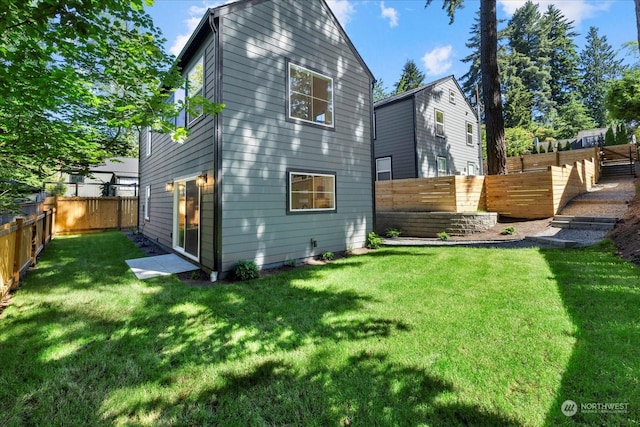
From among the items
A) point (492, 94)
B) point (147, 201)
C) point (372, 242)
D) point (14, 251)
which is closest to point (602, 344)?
point (372, 242)

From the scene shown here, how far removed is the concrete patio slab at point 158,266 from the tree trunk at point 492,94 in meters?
11.1

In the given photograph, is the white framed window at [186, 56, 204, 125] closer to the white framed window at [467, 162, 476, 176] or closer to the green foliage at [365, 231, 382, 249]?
the green foliage at [365, 231, 382, 249]

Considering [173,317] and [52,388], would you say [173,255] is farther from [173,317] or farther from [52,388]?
[52,388]

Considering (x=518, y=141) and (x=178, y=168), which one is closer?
(x=178, y=168)

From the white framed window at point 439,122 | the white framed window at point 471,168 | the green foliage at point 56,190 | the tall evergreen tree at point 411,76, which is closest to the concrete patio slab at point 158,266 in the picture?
the green foliage at point 56,190

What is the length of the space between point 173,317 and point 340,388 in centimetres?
258

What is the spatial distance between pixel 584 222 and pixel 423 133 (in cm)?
777

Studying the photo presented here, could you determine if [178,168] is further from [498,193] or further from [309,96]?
[498,193]

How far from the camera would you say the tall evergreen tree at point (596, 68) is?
37688 mm

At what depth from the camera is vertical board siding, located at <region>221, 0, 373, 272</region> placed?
19.2 feet

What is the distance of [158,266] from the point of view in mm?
6551

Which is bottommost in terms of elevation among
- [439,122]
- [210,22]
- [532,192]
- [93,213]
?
[93,213]

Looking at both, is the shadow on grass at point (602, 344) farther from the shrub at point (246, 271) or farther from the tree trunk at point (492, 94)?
the tree trunk at point (492, 94)

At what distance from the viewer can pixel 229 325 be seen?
11.5 feet
